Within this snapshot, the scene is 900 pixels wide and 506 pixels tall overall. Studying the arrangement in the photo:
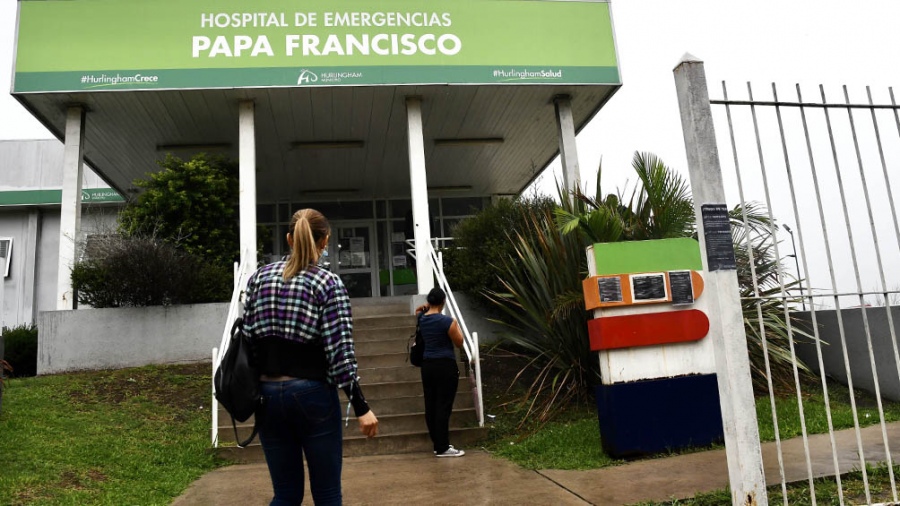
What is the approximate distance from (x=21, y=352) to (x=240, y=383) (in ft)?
32.7

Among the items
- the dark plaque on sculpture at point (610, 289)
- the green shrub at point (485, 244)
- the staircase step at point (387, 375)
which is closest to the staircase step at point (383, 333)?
the staircase step at point (387, 375)

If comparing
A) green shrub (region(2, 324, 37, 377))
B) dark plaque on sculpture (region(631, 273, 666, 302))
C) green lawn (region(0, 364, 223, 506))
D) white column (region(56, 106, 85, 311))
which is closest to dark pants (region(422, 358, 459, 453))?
dark plaque on sculpture (region(631, 273, 666, 302))

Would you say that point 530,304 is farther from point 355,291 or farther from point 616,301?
point 355,291

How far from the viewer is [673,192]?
681cm

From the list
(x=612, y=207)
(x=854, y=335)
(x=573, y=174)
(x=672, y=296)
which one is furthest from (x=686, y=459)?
(x=573, y=174)

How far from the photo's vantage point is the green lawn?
4.78 meters

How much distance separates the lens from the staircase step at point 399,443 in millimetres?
6297

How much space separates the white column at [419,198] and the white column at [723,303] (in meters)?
6.29

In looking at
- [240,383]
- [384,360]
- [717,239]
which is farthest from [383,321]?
[240,383]

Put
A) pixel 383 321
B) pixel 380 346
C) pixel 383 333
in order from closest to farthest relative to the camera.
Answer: pixel 380 346 < pixel 383 333 < pixel 383 321

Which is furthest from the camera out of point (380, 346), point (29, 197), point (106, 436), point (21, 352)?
point (29, 197)

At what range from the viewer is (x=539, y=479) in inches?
190

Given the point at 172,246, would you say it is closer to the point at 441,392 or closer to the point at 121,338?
the point at 121,338

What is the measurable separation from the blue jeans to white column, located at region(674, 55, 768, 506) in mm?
2096
